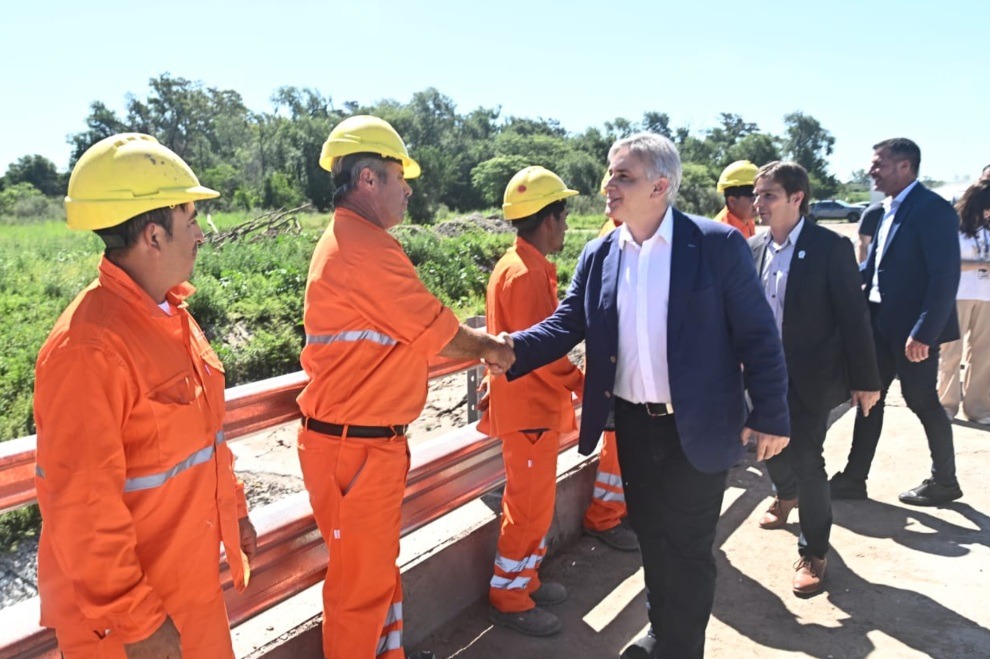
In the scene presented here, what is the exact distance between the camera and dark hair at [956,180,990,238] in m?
6.18

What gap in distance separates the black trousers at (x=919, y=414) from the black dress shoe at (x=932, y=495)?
3 centimetres

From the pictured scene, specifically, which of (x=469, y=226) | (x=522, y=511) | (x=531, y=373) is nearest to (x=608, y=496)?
(x=522, y=511)

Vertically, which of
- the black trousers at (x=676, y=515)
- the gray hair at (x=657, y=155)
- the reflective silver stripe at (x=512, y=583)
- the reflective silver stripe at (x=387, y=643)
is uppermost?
the gray hair at (x=657, y=155)

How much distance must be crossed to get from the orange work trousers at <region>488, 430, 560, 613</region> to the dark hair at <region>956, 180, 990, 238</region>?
15.7 feet

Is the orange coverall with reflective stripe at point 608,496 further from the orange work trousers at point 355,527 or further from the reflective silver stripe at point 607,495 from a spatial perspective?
the orange work trousers at point 355,527

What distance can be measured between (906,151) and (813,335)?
193 centimetres

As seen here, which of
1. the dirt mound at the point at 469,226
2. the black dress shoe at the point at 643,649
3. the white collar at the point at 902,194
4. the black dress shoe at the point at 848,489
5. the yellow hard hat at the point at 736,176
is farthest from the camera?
the dirt mound at the point at 469,226

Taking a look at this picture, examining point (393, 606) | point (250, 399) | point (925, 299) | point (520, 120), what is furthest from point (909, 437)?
point (520, 120)

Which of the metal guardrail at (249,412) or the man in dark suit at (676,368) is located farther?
the man in dark suit at (676,368)

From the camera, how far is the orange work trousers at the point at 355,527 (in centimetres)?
264

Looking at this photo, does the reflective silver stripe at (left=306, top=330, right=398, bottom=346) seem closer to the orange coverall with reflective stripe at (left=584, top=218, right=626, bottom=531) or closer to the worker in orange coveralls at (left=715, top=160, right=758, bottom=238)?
the orange coverall with reflective stripe at (left=584, top=218, right=626, bottom=531)

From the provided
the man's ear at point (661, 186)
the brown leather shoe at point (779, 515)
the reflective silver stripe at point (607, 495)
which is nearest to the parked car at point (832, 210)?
the brown leather shoe at point (779, 515)

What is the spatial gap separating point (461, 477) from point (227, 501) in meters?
1.72

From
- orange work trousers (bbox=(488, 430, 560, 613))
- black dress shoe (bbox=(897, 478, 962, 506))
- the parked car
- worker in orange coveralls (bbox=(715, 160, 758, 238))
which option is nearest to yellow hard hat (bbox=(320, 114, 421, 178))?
orange work trousers (bbox=(488, 430, 560, 613))
